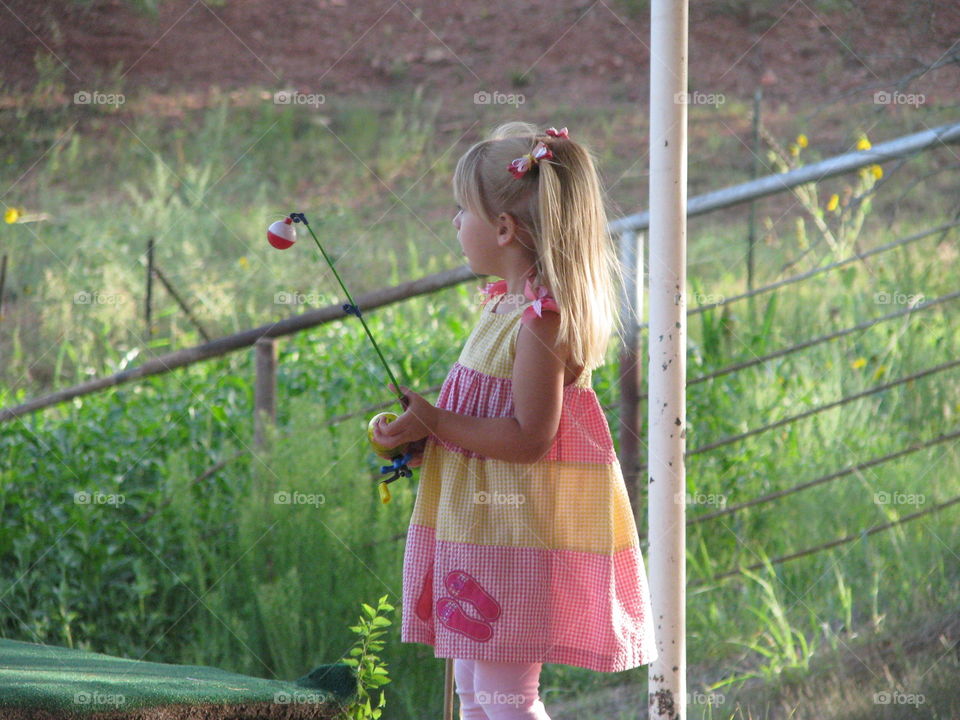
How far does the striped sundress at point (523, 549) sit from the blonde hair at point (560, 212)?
0.07 meters

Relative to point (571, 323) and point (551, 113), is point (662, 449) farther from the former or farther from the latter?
point (551, 113)

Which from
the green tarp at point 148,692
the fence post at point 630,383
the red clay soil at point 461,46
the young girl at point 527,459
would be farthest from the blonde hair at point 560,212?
the red clay soil at point 461,46

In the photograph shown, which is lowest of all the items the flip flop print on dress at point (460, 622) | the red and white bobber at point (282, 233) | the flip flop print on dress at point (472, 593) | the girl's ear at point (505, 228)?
the flip flop print on dress at point (460, 622)

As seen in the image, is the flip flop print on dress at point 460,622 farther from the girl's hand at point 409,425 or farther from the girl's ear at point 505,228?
the girl's ear at point 505,228

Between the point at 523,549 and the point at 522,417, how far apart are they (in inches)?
7.1

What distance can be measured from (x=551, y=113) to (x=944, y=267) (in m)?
4.88

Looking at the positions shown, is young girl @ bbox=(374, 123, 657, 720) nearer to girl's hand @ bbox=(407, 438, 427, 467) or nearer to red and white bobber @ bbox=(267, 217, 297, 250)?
girl's hand @ bbox=(407, 438, 427, 467)

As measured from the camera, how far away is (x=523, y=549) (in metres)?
1.44

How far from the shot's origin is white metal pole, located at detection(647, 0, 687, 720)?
1.50 m

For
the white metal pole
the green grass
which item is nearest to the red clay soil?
the green grass

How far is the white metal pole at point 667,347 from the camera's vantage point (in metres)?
1.50

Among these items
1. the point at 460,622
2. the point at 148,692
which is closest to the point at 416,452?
the point at 460,622

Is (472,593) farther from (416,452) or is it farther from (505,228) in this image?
(505,228)

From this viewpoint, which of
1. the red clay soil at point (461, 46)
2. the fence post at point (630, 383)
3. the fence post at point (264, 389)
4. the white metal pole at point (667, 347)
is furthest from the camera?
the red clay soil at point (461, 46)
